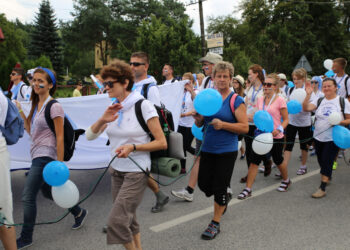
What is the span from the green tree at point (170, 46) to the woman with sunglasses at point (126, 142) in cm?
2103

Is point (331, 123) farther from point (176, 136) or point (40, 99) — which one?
point (40, 99)

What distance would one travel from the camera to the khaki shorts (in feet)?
8.27

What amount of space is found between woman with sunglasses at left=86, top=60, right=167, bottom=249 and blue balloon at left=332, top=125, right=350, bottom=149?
312cm

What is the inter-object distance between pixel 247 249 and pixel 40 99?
263 cm

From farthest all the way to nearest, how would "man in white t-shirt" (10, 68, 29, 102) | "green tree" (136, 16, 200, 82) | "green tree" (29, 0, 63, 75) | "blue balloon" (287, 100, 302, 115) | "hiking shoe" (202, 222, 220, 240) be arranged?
"green tree" (29, 0, 63, 75), "green tree" (136, 16, 200, 82), "man in white t-shirt" (10, 68, 29, 102), "blue balloon" (287, 100, 302, 115), "hiking shoe" (202, 222, 220, 240)

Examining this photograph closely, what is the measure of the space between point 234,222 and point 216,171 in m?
0.88

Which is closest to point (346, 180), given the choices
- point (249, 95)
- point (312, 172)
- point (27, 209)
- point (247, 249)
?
point (312, 172)

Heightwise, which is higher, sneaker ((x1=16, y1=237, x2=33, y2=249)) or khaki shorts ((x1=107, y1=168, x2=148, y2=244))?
khaki shorts ((x1=107, y1=168, x2=148, y2=244))

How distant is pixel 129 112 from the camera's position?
266cm

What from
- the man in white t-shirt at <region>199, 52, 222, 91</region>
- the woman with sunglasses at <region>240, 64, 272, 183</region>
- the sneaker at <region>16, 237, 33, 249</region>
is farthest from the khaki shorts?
the woman with sunglasses at <region>240, 64, 272, 183</region>

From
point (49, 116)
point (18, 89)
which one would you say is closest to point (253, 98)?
point (49, 116)

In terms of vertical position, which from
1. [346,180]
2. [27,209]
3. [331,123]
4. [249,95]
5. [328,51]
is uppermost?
[328,51]

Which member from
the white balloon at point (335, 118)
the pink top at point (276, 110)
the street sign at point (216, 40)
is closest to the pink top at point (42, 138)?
the pink top at point (276, 110)

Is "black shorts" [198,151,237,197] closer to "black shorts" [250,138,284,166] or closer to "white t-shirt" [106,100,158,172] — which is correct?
"white t-shirt" [106,100,158,172]
